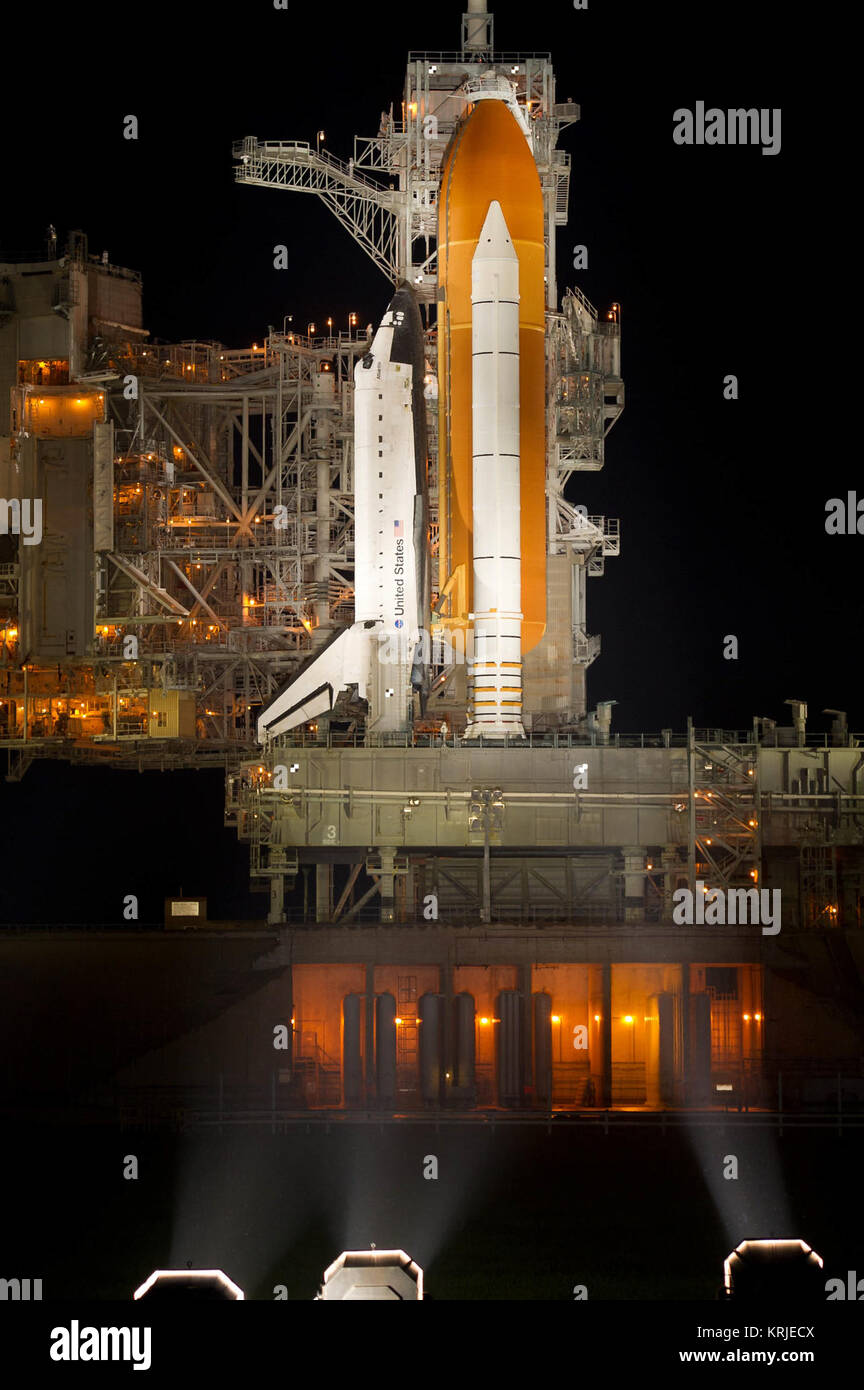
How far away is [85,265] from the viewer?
53.0 metres

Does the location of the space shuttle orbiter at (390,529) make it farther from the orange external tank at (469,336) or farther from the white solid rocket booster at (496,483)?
the white solid rocket booster at (496,483)

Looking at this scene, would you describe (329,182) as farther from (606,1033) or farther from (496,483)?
(606,1033)

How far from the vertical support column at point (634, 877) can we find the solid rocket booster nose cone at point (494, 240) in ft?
43.9

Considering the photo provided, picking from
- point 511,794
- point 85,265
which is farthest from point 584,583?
point 85,265

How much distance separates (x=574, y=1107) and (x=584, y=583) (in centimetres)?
1777

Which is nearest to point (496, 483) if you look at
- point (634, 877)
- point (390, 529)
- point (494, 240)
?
point (390, 529)

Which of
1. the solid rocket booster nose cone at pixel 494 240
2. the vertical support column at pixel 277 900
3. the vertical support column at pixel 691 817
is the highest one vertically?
the solid rocket booster nose cone at pixel 494 240

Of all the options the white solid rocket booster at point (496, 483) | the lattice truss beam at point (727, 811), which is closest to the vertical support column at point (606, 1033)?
the lattice truss beam at point (727, 811)

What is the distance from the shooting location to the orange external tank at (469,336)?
44.8 metres

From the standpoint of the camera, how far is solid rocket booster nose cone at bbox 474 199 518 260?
44.5 meters

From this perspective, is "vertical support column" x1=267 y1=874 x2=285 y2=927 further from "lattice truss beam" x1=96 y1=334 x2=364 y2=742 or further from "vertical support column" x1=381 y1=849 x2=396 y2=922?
"lattice truss beam" x1=96 y1=334 x2=364 y2=742

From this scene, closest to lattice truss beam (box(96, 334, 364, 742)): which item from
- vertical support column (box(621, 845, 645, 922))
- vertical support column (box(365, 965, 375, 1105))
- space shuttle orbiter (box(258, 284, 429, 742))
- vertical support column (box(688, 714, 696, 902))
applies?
space shuttle orbiter (box(258, 284, 429, 742))

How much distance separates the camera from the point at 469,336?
45.1 meters

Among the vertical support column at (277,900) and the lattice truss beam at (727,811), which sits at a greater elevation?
the lattice truss beam at (727,811)
